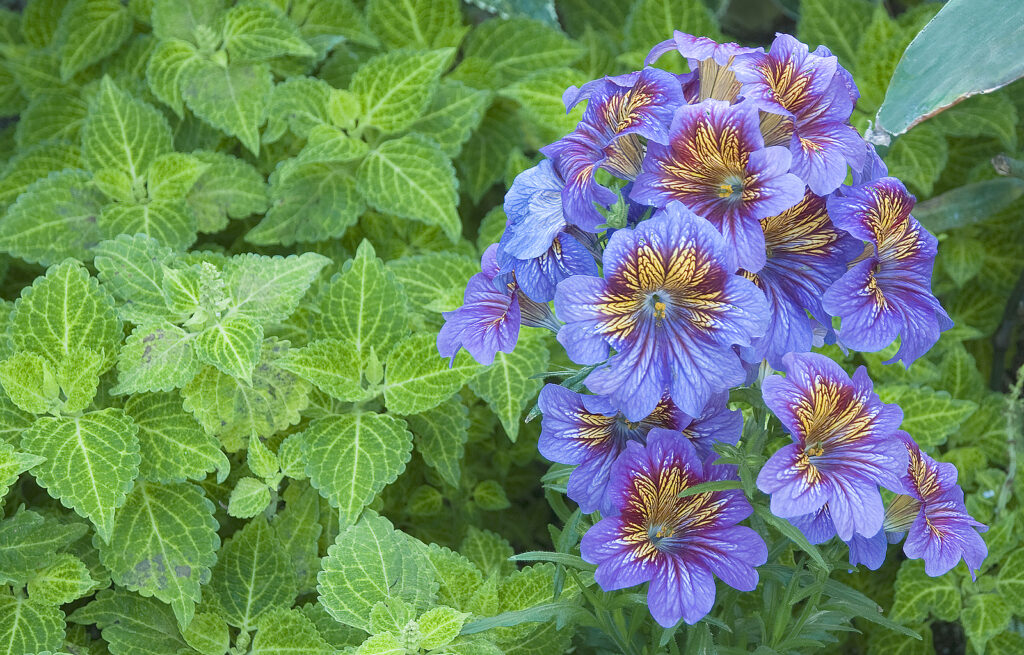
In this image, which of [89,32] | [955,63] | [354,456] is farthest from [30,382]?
[955,63]

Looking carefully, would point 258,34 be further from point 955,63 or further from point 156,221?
point 955,63

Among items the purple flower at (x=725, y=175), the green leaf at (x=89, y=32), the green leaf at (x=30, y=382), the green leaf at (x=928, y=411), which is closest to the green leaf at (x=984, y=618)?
the green leaf at (x=928, y=411)

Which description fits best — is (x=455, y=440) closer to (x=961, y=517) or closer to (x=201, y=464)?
(x=201, y=464)

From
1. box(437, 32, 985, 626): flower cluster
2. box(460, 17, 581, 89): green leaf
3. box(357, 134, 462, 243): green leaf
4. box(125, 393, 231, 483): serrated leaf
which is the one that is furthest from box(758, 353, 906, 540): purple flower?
box(460, 17, 581, 89): green leaf

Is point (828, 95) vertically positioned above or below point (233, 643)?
above

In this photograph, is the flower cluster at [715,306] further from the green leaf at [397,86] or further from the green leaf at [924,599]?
the green leaf at [397,86]

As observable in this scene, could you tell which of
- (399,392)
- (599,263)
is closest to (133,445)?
(399,392)

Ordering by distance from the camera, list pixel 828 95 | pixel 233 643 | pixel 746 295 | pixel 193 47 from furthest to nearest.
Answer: pixel 193 47
pixel 233 643
pixel 828 95
pixel 746 295
